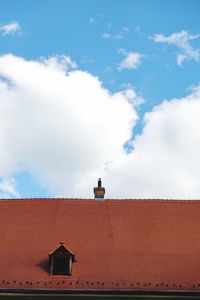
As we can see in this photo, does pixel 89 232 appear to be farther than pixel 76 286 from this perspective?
Yes

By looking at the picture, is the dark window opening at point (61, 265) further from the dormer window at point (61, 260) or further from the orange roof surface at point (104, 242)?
the orange roof surface at point (104, 242)

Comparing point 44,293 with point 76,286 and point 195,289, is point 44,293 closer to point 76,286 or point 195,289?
point 76,286

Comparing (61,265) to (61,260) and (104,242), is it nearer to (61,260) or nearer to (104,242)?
(61,260)

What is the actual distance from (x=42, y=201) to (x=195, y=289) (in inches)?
387

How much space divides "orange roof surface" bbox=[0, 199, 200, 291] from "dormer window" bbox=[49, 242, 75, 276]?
275mm

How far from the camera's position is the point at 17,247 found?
71.7 ft

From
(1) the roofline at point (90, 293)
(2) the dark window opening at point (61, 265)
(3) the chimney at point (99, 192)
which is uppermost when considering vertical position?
(3) the chimney at point (99, 192)

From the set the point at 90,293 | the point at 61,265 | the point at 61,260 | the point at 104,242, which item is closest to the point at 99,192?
the point at 104,242

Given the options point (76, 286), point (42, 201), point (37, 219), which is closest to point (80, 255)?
point (76, 286)

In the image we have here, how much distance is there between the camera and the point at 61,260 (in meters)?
20.8

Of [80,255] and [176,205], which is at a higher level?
[176,205]

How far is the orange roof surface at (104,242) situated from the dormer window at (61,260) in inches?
10.8

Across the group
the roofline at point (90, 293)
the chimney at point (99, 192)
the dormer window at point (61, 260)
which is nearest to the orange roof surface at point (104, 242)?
the roofline at point (90, 293)

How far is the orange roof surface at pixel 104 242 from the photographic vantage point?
65.5 feet
